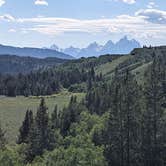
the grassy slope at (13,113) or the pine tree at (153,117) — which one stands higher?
the pine tree at (153,117)

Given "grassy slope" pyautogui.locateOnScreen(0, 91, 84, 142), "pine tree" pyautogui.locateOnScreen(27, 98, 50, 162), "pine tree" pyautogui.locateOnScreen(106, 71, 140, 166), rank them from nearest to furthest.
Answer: "pine tree" pyautogui.locateOnScreen(106, 71, 140, 166), "pine tree" pyautogui.locateOnScreen(27, 98, 50, 162), "grassy slope" pyautogui.locateOnScreen(0, 91, 84, 142)

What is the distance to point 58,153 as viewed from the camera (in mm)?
58312

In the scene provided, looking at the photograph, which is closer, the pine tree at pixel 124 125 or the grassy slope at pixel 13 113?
the pine tree at pixel 124 125

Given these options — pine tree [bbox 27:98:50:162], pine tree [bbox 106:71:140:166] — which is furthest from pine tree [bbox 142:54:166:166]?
pine tree [bbox 27:98:50:162]

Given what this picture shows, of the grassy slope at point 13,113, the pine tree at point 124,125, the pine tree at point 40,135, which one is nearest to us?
the pine tree at point 124,125

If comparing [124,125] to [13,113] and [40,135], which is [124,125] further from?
[13,113]

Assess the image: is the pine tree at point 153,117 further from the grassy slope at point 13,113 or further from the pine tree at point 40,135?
the grassy slope at point 13,113

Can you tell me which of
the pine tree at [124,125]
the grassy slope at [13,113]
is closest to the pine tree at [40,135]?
the pine tree at [124,125]

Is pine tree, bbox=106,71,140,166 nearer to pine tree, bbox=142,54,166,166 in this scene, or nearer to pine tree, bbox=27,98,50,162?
pine tree, bbox=142,54,166,166

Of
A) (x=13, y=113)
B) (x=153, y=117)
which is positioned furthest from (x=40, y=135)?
(x=13, y=113)

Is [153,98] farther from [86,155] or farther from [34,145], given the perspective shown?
[34,145]

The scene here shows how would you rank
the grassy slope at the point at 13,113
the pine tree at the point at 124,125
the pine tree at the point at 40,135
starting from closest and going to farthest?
the pine tree at the point at 124,125, the pine tree at the point at 40,135, the grassy slope at the point at 13,113

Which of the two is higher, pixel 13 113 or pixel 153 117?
pixel 153 117

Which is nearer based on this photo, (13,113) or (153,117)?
(153,117)
